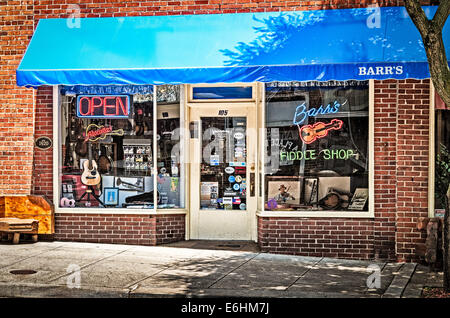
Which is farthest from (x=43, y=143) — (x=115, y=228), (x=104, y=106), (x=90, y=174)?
(x=115, y=228)

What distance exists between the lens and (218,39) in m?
9.86

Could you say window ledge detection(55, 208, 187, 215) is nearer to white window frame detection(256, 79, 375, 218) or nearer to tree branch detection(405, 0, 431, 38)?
white window frame detection(256, 79, 375, 218)

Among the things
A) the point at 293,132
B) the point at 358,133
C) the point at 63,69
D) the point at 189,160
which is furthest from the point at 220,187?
the point at 63,69

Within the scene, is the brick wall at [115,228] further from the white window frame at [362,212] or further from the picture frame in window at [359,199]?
the picture frame in window at [359,199]

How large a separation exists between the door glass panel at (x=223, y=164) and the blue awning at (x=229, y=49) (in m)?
1.82

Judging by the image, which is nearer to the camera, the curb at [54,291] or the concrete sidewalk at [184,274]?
the curb at [54,291]

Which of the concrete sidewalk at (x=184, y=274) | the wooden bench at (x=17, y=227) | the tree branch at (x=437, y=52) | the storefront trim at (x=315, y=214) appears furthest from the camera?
the wooden bench at (x=17, y=227)

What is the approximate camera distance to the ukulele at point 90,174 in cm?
1095

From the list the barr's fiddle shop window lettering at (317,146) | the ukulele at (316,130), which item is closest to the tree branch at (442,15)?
the barr's fiddle shop window lettering at (317,146)

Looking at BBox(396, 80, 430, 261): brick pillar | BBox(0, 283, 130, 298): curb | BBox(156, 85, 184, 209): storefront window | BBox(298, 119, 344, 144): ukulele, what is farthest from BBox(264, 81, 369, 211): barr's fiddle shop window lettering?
BBox(0, 283, 130, 298): curb

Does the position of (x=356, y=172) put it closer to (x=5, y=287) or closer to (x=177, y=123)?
(x=177, y=123)

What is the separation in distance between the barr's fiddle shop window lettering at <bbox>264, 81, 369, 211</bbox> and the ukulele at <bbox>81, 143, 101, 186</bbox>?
2961 millimetres
